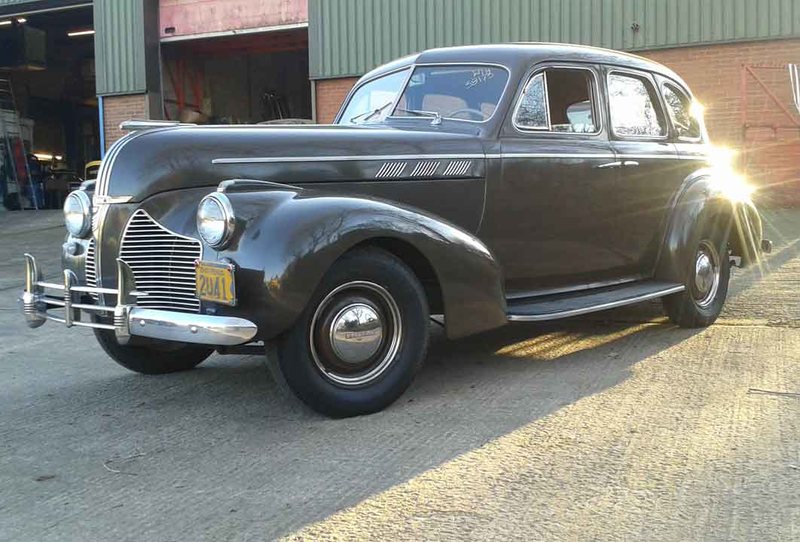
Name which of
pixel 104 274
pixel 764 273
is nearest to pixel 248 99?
pixel 764 273

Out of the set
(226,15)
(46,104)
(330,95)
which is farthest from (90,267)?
(46,104)

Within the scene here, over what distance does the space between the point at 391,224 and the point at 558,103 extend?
1.80 meters

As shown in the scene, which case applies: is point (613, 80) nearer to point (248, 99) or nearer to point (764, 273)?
point (764, 273)

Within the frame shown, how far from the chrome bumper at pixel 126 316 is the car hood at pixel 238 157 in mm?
453

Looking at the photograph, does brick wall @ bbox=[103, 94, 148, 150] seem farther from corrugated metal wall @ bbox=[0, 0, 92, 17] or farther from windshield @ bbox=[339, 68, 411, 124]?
windshield @ bbox=[339, 68, 411, 124]

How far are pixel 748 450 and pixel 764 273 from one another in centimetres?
479

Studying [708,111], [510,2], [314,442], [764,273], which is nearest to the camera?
[314,442]

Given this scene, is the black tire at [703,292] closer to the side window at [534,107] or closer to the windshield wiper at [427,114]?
the side window at [534,107]

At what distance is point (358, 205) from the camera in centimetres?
345

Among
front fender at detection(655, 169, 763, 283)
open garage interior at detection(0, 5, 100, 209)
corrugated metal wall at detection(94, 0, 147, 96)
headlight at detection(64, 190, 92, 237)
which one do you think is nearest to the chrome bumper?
headlight at detection(64, 190, 92, 237)

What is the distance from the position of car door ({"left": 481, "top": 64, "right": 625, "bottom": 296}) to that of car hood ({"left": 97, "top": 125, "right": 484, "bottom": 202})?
2.46 ft

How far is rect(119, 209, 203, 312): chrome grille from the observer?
11.0ft

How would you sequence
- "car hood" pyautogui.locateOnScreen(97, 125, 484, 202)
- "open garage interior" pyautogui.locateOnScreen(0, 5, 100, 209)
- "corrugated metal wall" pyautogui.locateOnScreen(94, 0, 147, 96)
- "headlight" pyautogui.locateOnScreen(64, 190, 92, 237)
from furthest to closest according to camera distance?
"open garage interior" pyautogui.locateOnScreen(0, 5, 100, 209), "corrugated metal wall" pyautogui.locateOnScreen(94, 0, 147, 96), "headlight" pyautogui.locateOnScreen(64, 190, 92, 237), "car hood" pyautogui.locateOnScreen(97, 125, 484, 202)

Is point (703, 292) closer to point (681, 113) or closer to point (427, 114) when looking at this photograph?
point (681, 113)
